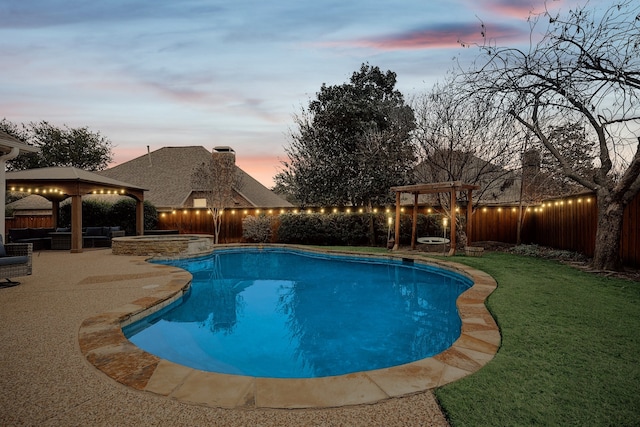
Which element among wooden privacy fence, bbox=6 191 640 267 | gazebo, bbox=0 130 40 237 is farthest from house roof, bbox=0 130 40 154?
wooden privacy fence, bbox=6 191 640 267

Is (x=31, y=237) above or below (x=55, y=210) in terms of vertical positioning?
below

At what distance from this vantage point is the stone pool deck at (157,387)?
Result: 2107 mm

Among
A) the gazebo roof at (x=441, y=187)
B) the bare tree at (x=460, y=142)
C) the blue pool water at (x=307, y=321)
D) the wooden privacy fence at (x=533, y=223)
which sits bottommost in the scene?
the blue pool water at (x=307, y=321)

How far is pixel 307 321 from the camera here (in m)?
5.67

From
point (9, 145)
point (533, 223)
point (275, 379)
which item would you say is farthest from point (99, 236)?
point (533, 223)

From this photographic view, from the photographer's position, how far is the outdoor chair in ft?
19.3

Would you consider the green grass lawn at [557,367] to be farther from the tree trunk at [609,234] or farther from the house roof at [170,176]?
the house roof at [170,176]

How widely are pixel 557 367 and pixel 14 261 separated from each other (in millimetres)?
8257

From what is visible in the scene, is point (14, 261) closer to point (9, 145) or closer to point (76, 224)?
point (9, 145)

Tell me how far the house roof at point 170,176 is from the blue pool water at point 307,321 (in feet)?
50.0

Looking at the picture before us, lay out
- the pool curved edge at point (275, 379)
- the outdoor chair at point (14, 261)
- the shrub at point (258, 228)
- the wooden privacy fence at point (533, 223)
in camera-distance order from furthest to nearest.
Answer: the shrub at point (258, 228)
the wooden privacy fence at point (533, 223)
the outdoor chair at point (14, 261)
the pool curved edge at point (275, 379)

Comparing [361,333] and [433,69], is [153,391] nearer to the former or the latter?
[361,333]

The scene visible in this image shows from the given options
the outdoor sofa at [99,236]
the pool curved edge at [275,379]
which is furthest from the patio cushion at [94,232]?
the pool curved edge at [275,379]

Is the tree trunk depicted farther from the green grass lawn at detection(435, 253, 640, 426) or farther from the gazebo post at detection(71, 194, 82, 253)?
the gazebo post at detection(71, 194, 82, 253)
